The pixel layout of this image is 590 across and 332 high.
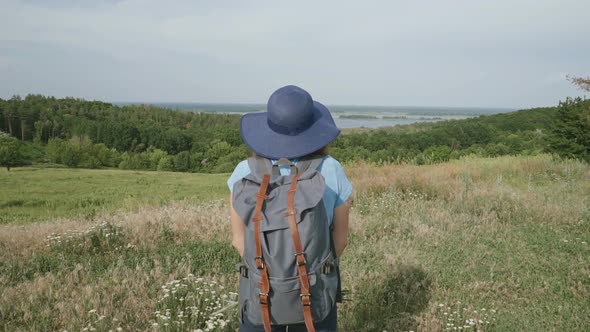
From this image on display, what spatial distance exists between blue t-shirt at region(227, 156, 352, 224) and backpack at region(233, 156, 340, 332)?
0.06 m

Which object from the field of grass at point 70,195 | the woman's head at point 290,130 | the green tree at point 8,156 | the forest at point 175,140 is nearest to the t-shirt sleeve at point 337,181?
the woman's head at point 290,130

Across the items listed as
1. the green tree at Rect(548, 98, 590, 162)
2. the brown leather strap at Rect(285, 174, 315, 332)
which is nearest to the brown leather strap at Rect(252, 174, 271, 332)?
the brown leather strap at Rect(285, 174, 315, 332)

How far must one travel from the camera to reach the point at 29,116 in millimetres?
84312

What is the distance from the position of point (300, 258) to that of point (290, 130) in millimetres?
626

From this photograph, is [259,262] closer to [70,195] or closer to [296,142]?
[296,142]

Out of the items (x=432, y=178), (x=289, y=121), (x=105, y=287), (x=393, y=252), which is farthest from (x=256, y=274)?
(x=432, y=178)

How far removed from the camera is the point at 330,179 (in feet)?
7.19

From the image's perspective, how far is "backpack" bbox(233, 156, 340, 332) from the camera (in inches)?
78.7

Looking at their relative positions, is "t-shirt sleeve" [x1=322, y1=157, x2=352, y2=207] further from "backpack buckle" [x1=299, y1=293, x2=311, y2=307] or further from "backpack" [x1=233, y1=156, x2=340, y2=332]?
"backpack buckle" [x1=299, y1=293, x2=311, y2=307]

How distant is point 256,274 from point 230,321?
6.90 ft

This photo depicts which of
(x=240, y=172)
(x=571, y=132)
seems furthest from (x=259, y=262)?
(x=571, y=132)

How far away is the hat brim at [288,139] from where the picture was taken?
6.97 ft

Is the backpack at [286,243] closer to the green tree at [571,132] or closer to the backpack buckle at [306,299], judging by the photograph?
the backpack buckle at [306,299]

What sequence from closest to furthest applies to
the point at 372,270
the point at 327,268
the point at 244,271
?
1. the point at 327,268
2. the point at 244,271
3. the point at 372,270
